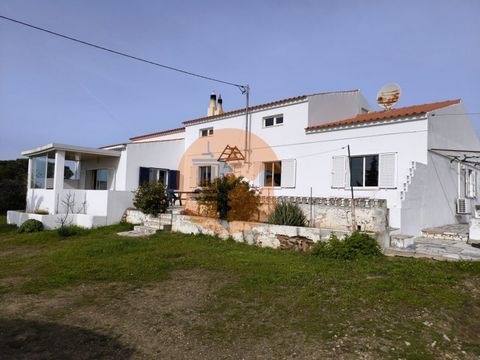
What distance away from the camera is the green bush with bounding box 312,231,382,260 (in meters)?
8.15

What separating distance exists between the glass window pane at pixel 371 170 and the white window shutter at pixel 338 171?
889 mm

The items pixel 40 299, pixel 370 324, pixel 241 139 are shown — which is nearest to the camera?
pixel 370 324

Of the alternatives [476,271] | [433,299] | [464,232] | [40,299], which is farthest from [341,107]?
[40,299]

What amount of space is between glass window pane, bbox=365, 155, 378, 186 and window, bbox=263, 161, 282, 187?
447 cm

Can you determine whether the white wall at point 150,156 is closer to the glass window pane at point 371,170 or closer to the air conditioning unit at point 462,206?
the glass window pane at point 371,170

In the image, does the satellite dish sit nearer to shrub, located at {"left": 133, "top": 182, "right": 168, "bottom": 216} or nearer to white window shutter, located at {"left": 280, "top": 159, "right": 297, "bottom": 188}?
white window shutter, located at {"left": 280, "top": 159, "right": 297, "bottom": 188}

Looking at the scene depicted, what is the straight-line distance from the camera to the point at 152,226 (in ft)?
45.4

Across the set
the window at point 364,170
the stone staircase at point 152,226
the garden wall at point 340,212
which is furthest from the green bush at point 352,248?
the stone staircase at point 152,226

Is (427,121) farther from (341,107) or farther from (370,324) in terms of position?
(370,324)

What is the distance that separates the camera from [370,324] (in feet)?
15.0

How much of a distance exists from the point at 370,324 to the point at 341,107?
12.9 meters

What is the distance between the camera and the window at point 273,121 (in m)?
16.3

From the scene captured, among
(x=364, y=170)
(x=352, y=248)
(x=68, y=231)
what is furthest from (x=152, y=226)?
(x=364, y=170)

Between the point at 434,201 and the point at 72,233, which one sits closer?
the point at 434,201
